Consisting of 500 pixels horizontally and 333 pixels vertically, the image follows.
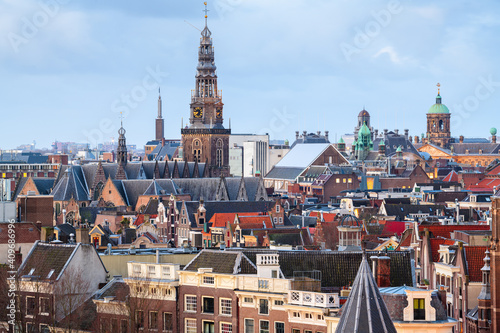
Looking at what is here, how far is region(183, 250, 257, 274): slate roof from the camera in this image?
2261 inches

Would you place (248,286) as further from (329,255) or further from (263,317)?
(329,255)

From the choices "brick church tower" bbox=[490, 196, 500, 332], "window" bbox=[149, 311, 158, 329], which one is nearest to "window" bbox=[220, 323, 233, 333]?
"window" bbox=[149, 311, 158, 329]

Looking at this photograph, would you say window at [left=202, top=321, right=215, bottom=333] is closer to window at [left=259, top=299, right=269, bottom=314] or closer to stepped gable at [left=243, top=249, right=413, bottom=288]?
window at [left=259, top=299, right=269, bottom=314]

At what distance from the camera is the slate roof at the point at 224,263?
57438 mm

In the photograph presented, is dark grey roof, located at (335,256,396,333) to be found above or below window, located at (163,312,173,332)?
above

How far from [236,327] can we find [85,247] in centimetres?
1238

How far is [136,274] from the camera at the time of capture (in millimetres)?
61031

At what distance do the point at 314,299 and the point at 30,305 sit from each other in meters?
18.6

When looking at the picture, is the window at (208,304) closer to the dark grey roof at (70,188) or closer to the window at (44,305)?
the window at (44,305)

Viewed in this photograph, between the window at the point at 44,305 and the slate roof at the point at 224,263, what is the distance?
853 centimetres

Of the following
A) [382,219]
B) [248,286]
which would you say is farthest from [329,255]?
[382,219]

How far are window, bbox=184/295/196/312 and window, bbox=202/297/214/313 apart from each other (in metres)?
0.52

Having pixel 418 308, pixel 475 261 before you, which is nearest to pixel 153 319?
pixel 418 308

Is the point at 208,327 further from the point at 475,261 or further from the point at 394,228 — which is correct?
the point at 394,228
